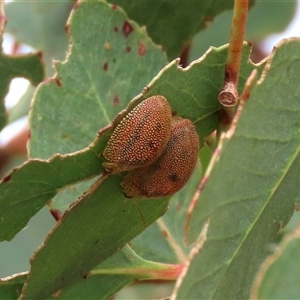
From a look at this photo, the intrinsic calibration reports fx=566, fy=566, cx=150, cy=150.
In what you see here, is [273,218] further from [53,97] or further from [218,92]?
[53,97]

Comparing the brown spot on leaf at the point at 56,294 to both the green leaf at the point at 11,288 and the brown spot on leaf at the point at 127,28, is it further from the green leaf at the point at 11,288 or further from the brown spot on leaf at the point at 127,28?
the brown spot on leaf at the point at 127,28

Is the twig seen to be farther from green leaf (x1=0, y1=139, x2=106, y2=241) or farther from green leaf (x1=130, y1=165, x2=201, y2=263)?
green leaf (x1=130, y1=165, x2=201, y2=263)

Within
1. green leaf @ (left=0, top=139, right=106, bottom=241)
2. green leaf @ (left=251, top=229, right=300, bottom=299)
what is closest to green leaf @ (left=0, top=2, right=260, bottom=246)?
green leaf @ (left=0, top=139, right=106, bottom=241)

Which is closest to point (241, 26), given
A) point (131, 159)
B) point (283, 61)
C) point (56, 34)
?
point (283, 61)

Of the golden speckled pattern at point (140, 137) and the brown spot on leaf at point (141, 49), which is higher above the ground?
the brown spot on leaf at point (141, 49)

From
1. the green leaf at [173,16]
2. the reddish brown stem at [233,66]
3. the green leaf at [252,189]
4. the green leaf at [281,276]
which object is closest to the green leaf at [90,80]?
the green leaf at [173,16]

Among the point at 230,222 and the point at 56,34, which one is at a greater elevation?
the point at 56,34
